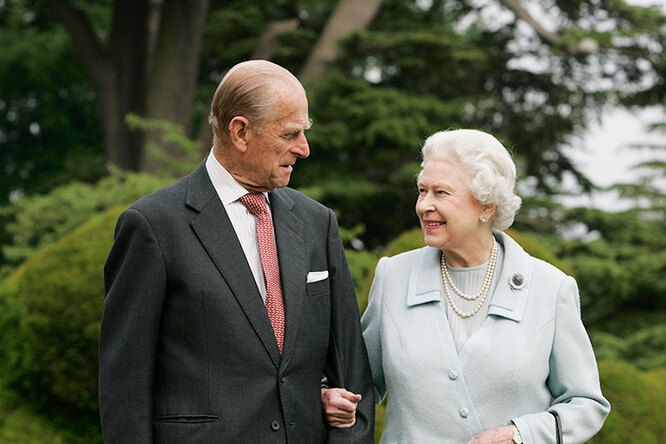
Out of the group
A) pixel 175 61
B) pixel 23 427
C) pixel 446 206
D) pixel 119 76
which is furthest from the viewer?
pixel 119 76

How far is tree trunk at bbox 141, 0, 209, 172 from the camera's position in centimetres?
1071

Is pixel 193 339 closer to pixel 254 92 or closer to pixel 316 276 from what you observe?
pixel 316 276

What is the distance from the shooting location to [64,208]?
8664mm

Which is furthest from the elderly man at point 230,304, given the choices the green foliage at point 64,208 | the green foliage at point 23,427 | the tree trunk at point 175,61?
the tree trunk at point 175,61

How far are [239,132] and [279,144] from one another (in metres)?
0.13

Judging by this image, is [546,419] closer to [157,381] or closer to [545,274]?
[545,274]

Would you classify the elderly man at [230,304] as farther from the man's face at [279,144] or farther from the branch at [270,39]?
the branch at [270,39]

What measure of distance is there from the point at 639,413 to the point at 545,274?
3.14 m

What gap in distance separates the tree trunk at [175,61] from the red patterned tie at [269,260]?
8149 millimetres

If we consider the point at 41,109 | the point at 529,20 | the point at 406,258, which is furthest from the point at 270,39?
the point at 406,258

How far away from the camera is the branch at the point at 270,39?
11.8 metres

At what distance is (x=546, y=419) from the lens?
2.68 m

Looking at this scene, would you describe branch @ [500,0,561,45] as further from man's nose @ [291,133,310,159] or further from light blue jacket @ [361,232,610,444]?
man's nose @ [291,133,310,159]

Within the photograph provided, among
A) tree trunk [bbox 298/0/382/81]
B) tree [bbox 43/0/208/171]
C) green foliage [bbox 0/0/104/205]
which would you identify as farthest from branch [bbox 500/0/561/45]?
green foliage [bbox 0/0/104/205]
